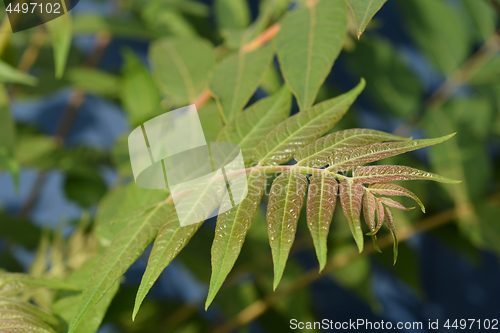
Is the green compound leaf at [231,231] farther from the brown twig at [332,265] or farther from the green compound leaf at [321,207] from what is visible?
the brown twig at [332,265]

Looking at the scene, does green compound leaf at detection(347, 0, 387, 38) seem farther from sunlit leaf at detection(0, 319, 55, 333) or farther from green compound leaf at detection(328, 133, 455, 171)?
sunlit leaf at detection(0, 319, 55, 333)

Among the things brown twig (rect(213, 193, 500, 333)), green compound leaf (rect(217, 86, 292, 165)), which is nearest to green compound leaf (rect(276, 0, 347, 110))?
green compound leaf (rect(217, 86, 292, 165))

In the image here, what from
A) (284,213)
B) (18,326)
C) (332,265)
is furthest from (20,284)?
(332,265)

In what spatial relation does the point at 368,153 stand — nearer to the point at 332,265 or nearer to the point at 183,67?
the point at 183,67

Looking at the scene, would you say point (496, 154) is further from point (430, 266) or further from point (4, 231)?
point (4, 231)

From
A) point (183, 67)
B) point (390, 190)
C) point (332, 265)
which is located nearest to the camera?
point (390, 190)
